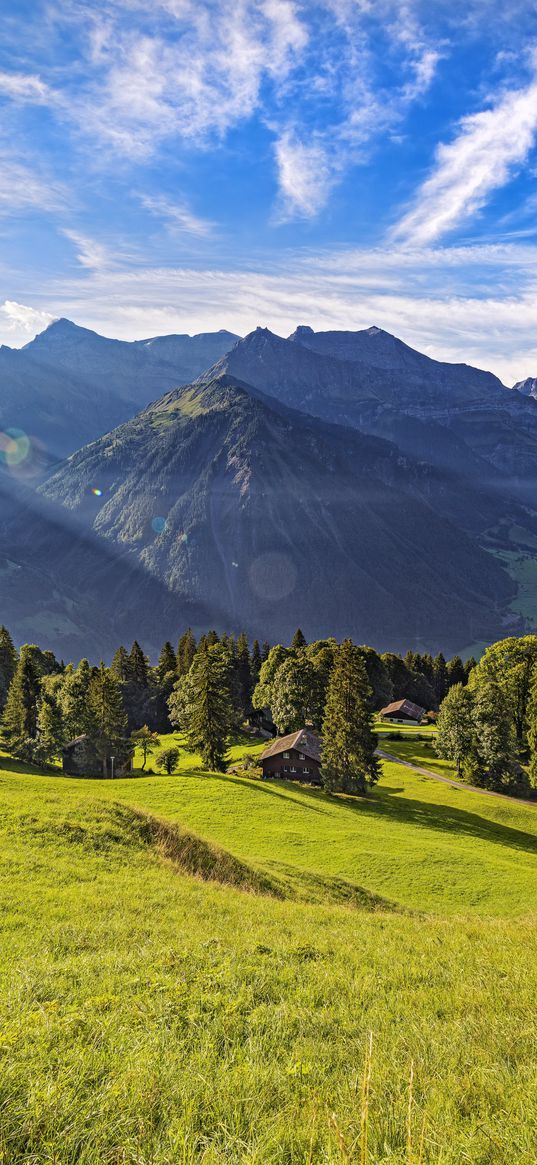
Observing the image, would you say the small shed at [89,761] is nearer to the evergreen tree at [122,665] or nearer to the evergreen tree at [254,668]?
the evergreen tree at [122,665]

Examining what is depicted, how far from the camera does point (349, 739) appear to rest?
5828 centimetres

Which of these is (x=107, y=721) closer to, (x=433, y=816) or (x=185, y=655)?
(x=433, y=816)

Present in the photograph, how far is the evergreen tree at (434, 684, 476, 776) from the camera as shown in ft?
218

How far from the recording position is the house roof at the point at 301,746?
215ft

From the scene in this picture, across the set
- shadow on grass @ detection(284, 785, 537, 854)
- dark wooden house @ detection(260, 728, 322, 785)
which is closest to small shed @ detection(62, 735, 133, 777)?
dark wooden house @ detection(260, 728, 322, 785)

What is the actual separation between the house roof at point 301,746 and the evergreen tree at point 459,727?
17.4 metres

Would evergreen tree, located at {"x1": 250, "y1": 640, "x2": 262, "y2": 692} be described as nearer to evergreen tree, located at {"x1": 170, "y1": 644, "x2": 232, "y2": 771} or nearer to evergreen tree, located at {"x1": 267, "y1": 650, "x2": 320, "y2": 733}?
evergreen tree, located at {"x1": 267, "y1": 650, "x2": 320, "y2": 733}

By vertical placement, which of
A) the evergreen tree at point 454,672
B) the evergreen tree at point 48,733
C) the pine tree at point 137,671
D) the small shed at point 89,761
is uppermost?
the evergreen tree at point 454,672

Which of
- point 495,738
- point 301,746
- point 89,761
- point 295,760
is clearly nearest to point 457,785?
point 495,738

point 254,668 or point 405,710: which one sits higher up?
point 254,668

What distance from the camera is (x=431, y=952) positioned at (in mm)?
11961

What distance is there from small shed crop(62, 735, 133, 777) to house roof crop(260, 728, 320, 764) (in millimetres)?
17986

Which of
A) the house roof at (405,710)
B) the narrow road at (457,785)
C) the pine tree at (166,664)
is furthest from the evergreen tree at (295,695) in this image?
the pine tree at (166,664)

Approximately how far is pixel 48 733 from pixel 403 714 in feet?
232
